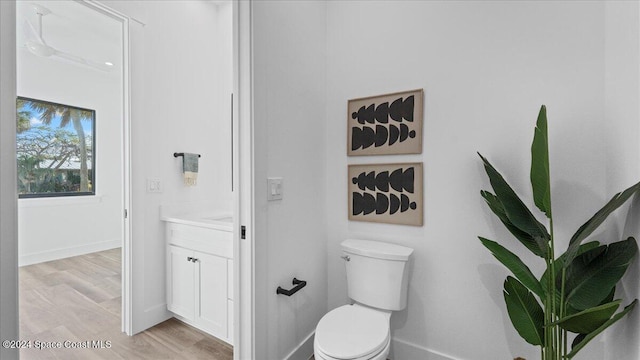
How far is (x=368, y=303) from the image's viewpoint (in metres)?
1.67

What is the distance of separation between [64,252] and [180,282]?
309 cm

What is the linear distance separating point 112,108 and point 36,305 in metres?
3.10

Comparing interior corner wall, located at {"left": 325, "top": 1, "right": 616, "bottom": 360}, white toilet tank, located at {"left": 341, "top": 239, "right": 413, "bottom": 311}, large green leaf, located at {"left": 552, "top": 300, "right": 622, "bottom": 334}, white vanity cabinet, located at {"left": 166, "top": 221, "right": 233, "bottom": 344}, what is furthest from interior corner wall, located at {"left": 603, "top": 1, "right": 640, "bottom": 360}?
white vanity cabinet, located at {"left": 166, "top": 221, "right": 233, "bottom": 344}

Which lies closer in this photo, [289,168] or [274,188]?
[274,188]

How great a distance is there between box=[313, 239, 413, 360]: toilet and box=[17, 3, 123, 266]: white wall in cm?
302

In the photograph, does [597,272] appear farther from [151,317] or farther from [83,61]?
[83,61]

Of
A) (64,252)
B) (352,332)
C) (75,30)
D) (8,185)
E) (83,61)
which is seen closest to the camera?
(8,185)

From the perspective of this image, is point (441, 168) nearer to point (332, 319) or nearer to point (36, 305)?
point (332, 319)

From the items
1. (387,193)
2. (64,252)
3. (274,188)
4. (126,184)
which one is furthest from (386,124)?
(64,252)

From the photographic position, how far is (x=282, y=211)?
5.30 feet

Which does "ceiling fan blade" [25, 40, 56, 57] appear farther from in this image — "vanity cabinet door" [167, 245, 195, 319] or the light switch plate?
the light switch plate

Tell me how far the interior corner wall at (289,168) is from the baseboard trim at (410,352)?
1.80 ft

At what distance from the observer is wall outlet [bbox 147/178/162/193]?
7.23 ft

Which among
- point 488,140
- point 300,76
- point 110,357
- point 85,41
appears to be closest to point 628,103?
point 488,140
